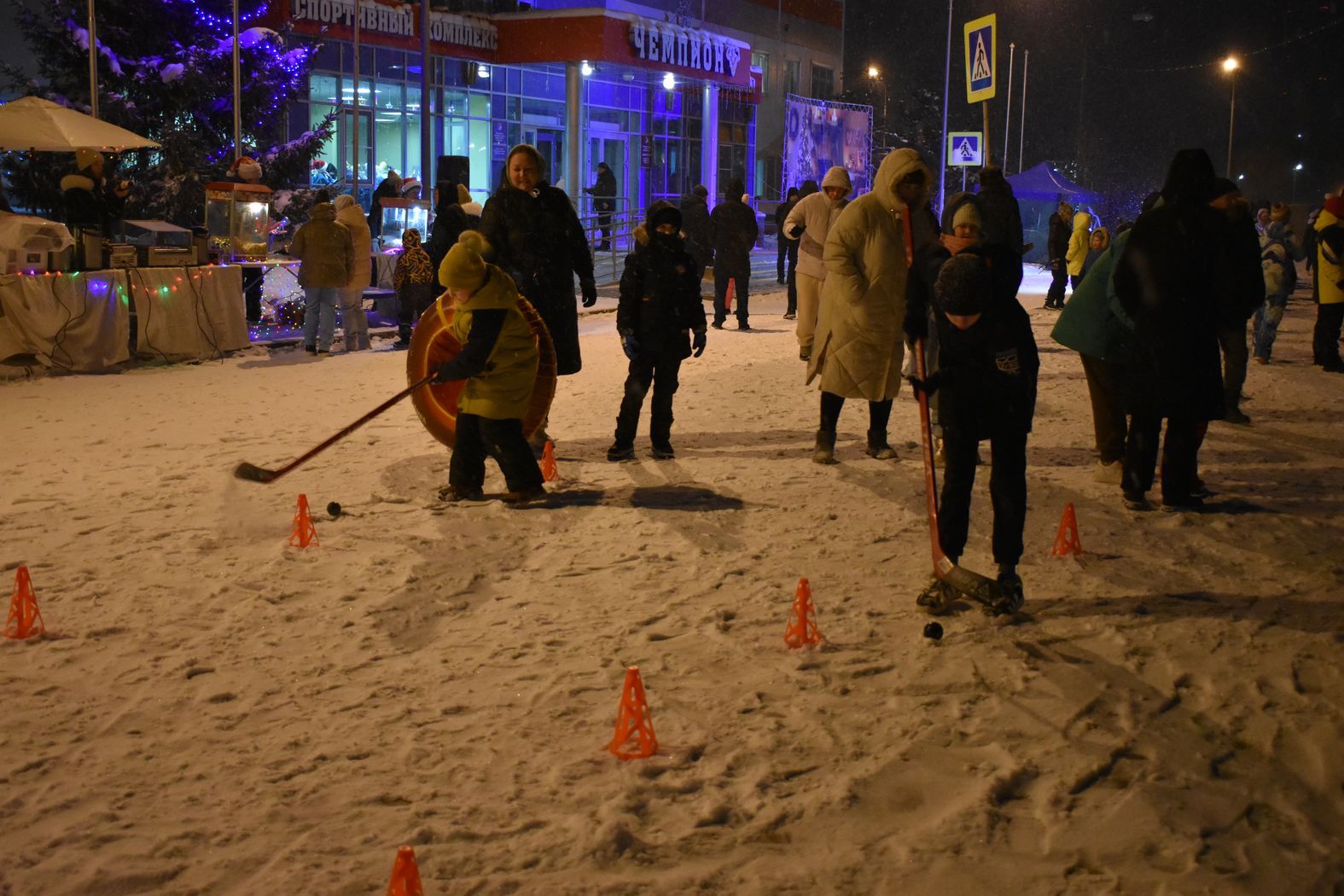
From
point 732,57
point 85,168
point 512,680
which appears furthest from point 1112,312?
point 732,57

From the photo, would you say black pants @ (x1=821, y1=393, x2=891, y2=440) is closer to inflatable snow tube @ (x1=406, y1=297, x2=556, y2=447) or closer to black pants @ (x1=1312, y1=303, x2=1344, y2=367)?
inflatable snow tube @ (x1=406, y1=297, x2=556, y2=447)

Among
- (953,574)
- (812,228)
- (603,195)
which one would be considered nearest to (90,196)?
(812,228)

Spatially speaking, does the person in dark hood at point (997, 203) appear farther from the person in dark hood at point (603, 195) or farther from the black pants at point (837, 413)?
the person in dark hood at point (603, 195)

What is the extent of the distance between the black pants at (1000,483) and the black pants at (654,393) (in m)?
3.20

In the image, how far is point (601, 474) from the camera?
8391 millimetres

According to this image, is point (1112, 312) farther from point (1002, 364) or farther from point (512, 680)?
point (512, 680)

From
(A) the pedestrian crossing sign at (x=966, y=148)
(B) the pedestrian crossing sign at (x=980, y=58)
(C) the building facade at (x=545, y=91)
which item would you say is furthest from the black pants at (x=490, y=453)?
(A) the pedestrian crossing sign at (x=966, y=148)

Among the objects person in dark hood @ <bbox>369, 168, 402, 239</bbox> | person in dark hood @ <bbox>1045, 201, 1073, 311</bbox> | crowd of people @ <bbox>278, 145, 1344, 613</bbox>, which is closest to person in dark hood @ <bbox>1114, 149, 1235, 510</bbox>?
crowd of people @ <bbox>278, 145, 1344, 613</bbox>

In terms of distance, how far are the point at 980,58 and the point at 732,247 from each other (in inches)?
218

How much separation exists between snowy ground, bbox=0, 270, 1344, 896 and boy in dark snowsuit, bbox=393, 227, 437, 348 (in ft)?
19.1

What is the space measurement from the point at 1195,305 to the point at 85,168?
455 inches

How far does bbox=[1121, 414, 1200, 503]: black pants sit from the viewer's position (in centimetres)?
720

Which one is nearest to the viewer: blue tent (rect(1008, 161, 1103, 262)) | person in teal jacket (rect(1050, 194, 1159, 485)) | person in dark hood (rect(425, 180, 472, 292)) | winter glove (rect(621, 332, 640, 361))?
person in teal jacket (rect(1050, 194, 1159, 485))

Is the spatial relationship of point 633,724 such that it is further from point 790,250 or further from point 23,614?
point 790,250
